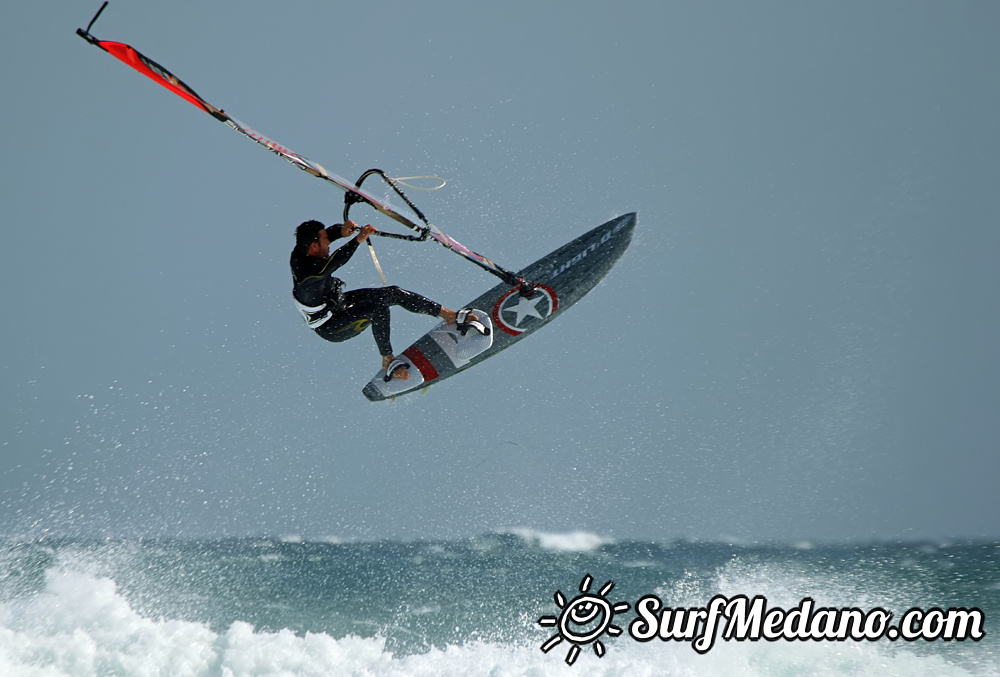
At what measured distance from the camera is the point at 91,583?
13094mm

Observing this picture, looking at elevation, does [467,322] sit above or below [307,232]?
above

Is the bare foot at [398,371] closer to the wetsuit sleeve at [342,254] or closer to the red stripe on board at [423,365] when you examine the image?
Result: the red stripe on board at [423,365]

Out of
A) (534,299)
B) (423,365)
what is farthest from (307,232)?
→ (534,299)

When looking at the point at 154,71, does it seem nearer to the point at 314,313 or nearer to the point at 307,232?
the point at 307,232

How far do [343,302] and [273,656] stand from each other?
5422 millimetres

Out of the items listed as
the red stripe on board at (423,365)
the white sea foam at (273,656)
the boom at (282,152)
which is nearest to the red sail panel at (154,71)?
the boom at (282,152)

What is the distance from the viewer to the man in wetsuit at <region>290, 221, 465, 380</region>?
7.64 meters

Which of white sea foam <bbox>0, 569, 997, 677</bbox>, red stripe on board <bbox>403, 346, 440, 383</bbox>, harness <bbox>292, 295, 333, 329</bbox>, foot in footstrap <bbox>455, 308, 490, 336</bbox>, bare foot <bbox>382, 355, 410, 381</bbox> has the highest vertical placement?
foot in footstrap <bbox>455, 308, 490, 336</bbox>

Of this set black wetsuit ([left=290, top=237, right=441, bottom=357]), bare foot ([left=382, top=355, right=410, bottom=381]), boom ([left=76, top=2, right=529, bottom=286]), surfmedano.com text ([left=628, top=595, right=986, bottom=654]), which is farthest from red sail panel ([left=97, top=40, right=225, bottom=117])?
surfmedano.com text ([left=628, top=595, right=986, bottom=654])

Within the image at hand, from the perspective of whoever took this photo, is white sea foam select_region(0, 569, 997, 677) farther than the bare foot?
Yes

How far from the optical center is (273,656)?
34.7 feet

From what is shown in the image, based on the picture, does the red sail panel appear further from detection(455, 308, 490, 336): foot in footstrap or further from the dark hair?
detection(455, 308, 490, 336): foot in footstrap

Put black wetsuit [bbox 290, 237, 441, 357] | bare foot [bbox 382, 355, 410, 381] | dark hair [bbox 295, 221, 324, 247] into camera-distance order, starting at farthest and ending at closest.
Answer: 1. bare foot [bbox 382, 355, 410, 381]
2. black wetsuit [bbox 290, 237, 441, 357]
3. dark hair [bbox 295, 221, 324, 247]

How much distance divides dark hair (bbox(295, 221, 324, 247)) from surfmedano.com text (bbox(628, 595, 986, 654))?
470cm
